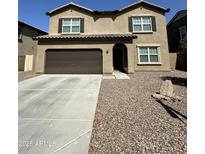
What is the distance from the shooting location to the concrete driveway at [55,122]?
9.87ft

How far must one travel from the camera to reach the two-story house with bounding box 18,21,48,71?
16312 mm

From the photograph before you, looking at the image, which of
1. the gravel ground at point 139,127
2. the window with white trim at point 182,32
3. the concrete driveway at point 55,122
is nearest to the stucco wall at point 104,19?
the window with white trim at point 182,32

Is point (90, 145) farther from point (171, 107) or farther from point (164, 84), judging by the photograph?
point (164, 84)

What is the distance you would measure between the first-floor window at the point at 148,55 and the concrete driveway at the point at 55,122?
30.7ft

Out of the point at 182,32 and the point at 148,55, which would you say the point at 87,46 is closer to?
the point at 148,55

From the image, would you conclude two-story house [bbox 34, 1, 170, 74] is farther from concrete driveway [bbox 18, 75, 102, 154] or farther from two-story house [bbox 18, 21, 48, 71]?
concrete driveway [bbox 18, 75, 102, 154]

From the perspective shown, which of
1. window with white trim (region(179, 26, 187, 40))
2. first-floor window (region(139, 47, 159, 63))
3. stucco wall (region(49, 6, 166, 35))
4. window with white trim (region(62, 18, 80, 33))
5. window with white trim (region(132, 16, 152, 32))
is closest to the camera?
first-floor window (region(139, 47, 159, 63))

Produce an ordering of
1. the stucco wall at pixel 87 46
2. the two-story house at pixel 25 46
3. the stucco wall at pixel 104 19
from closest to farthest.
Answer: the stucco wall at pixel 87 46
the stucco wall at pixel 104 19
the two-story house at pixel 25 46

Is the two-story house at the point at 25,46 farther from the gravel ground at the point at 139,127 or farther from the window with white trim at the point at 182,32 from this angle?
the window with white trim at the point at 182,32

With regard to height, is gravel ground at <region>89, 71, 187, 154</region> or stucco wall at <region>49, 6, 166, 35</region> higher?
stucco wall at <region>49, 6, 166, 35</region>

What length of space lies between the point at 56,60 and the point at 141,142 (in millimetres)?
12129

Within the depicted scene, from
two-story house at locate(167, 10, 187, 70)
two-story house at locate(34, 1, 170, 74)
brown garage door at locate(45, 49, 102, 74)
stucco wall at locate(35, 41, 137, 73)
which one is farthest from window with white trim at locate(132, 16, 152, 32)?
brown garage door at locate(45, 49, 102, 74)

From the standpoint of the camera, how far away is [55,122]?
13.5ft

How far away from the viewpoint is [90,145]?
3.02 m
